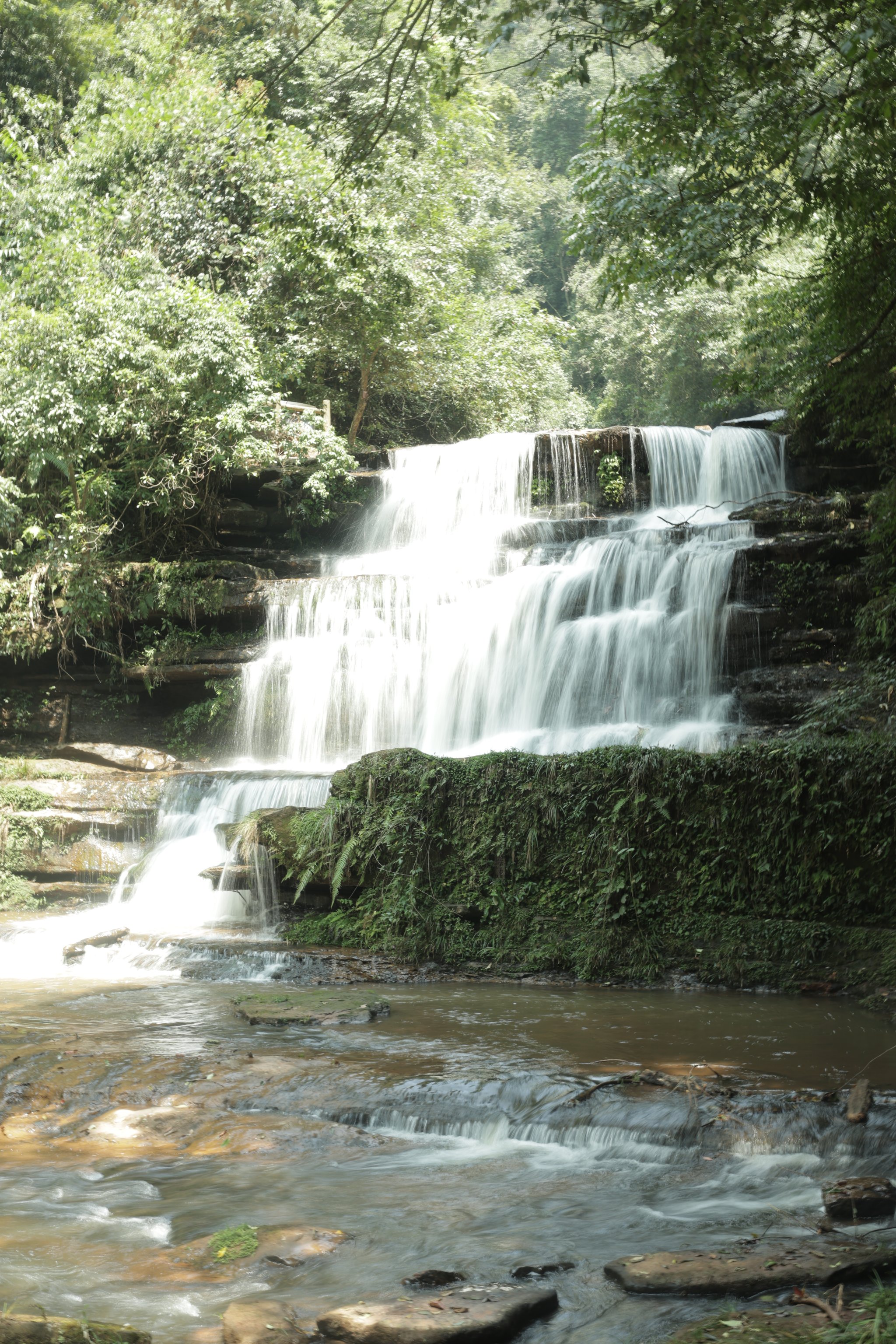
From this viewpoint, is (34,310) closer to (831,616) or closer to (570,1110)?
(831,616)

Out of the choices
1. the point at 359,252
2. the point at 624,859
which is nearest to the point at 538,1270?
the point at 624,859

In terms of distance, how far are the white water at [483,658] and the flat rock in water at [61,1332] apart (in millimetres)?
6981

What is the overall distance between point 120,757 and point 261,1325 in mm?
12795

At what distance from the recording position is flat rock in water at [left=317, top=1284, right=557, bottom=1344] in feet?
10.5

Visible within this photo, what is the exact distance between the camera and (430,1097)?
5.75 metres

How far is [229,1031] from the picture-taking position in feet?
Result: 23.8

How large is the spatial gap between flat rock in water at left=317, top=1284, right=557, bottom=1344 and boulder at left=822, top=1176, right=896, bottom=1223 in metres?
1.32

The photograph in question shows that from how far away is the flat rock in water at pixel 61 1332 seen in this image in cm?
288

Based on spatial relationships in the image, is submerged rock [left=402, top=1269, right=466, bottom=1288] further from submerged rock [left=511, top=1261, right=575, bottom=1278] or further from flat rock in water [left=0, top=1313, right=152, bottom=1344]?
flat rock in water [left=0, top=1313, right=152, bottom=1344]

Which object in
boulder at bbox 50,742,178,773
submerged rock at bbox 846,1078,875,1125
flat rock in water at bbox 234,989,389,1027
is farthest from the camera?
boulder at bbox 50,742,178,773

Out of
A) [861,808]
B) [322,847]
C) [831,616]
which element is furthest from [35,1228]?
[831,616]

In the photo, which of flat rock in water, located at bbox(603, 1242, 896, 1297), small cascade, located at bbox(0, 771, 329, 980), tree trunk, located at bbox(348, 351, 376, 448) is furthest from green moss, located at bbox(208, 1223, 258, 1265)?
tree trunk, located at bbox(348, 351, 376, 448)

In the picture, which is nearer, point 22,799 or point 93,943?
point 93,943

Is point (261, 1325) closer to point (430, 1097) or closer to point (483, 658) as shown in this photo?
point (430, 1097)
